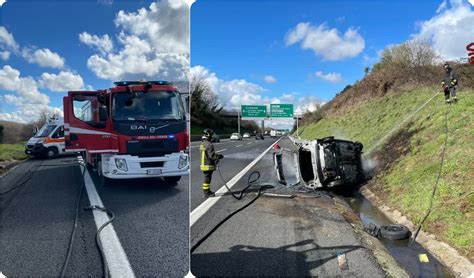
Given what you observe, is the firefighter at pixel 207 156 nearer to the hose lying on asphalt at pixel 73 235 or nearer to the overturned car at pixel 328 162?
the hose lying on asphalt at pixel 73 235

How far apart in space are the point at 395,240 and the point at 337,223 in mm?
1041

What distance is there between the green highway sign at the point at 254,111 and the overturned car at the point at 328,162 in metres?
4.00

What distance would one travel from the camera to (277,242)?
4398mm

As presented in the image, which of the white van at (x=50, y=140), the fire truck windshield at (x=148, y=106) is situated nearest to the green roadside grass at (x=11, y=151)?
the white van at (x=50, y=140)

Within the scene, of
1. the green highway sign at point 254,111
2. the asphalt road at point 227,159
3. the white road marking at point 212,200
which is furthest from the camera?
the green highway sign at point 254,111

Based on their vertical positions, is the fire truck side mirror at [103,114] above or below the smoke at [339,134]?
above

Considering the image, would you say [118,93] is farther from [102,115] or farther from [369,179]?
[369,179]

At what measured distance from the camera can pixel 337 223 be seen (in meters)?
5.73

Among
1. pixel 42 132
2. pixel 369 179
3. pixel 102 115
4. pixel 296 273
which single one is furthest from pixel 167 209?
pixel 369 179

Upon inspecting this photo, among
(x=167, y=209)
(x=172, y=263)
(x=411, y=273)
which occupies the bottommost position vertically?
(x=411, y=273)

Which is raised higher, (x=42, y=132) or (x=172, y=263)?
(x=42, y=132)

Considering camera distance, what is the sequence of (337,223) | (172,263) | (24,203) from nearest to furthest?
(172,263) → (24,203) → (337,223)

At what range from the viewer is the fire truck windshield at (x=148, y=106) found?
9.05ft

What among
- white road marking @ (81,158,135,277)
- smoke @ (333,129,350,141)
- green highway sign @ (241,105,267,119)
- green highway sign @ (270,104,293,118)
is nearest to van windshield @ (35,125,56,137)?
white road marking @ (81,158,135,277)
